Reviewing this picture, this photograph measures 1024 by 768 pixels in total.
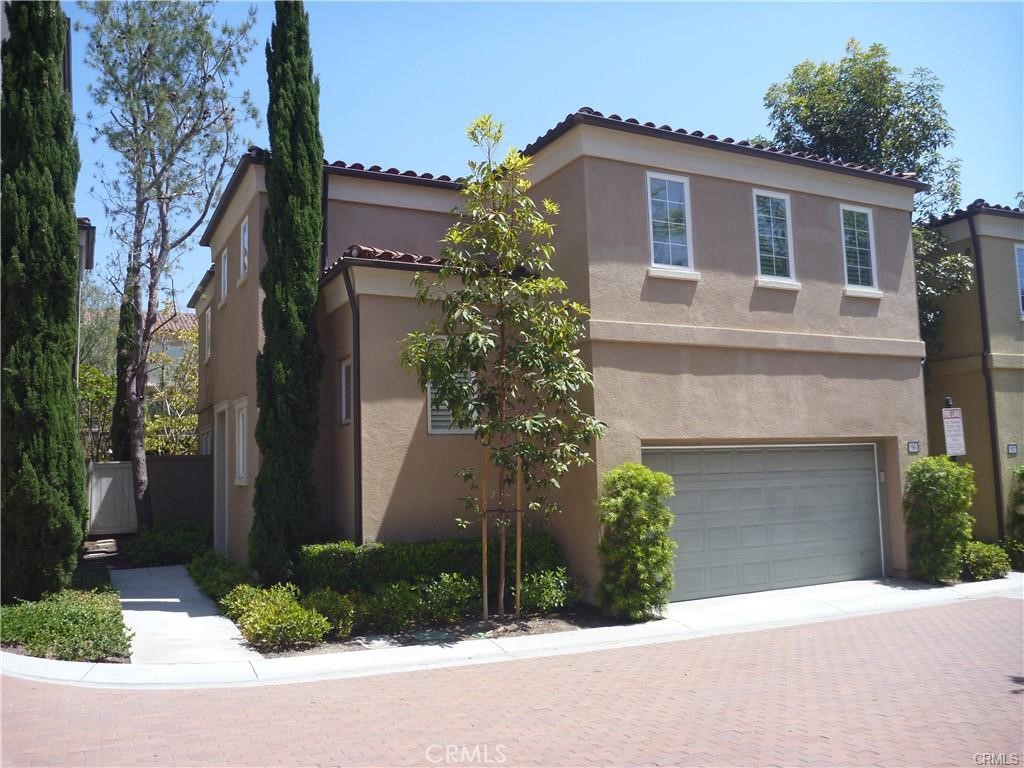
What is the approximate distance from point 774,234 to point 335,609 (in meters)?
8.73

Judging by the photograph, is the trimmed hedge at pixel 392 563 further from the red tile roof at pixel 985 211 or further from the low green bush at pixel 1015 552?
the red tile roof at pixel 985 211

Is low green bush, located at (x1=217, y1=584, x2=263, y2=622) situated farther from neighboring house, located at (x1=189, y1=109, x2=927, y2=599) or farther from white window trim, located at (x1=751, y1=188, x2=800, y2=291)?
white window trim, located at (x1=751, y1=188, x2=800, y2=291)

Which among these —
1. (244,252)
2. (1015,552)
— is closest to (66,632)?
(244,252)

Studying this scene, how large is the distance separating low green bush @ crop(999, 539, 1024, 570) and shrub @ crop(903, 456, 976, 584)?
1960 millimetres

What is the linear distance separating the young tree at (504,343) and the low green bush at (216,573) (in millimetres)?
4098

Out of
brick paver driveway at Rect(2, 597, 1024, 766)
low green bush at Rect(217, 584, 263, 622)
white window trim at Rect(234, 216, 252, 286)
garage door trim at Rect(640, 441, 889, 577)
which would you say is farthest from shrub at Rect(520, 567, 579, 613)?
white window trim at Rect(234, 216, 252, 286)

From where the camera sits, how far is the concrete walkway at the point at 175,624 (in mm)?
8930

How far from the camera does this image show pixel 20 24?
10.9 m

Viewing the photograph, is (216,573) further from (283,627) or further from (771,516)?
(771,516)

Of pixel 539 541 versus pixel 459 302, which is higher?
pixel 459 302

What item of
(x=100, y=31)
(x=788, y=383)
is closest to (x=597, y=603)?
(x=788, y=383)

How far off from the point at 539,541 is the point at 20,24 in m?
9.67

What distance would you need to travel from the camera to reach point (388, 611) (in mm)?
10062

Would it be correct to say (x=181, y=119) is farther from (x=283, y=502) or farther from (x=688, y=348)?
(x=688, y=348)
